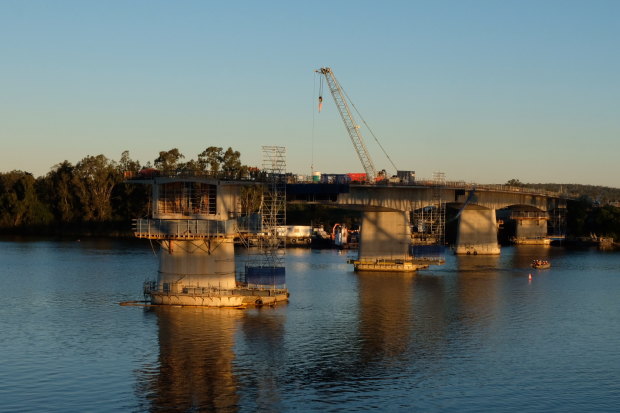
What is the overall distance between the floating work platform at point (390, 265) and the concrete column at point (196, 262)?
57121 millimetres

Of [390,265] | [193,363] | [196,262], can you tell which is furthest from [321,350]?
[390,265]

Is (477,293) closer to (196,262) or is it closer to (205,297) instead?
(205,297)

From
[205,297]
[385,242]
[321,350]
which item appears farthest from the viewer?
[385,242]

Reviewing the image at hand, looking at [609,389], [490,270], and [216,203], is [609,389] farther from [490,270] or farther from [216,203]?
[490,270]

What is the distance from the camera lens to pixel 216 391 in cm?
6347

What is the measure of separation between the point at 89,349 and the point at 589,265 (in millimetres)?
122935

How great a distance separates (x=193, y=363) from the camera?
72.1 m

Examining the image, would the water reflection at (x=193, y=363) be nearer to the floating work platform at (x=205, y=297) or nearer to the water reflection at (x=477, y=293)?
the floating work platform at (x=205, y=297)

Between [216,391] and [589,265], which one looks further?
[589,265]

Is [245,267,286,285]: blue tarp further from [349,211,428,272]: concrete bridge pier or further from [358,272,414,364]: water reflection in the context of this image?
[349,211,428,272]: concrete bridge pier

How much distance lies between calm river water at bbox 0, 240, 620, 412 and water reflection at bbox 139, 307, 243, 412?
159 mm

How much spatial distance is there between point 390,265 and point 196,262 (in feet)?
197

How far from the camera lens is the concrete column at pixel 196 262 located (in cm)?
9494

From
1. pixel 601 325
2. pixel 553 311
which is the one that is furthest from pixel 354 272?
pixel 601 325
